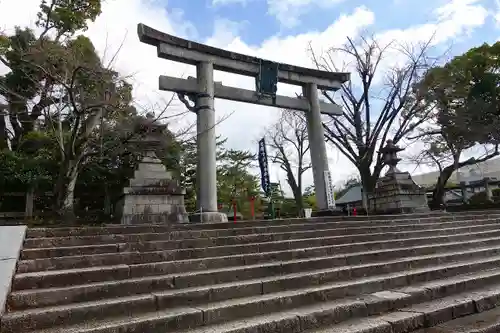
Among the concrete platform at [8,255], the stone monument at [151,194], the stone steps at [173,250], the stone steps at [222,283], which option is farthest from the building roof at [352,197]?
the concrete platform at [8,255]

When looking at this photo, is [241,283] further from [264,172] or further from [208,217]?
[264,172]

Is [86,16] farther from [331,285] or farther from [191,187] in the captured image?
[331,285]

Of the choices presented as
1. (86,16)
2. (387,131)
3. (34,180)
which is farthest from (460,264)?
(86,16)

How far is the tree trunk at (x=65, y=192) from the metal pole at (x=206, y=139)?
4014mm

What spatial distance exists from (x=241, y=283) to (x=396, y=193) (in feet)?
34.9

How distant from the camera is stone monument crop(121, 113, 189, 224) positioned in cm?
857

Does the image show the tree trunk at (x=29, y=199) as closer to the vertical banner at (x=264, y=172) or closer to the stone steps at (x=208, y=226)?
the vertical banner at (x=264, y=172)

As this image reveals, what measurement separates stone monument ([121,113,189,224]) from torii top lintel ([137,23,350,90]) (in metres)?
2.74

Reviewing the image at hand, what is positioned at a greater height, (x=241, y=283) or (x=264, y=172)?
(x=264, y=172)

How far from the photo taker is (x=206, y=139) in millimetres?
10281

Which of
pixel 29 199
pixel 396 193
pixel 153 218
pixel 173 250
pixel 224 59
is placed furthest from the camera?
pixel 29 199

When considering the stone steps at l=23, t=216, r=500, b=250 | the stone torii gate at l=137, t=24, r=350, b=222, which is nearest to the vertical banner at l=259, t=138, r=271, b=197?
the stone torii gate at l=137, t=24, r=350, b=222

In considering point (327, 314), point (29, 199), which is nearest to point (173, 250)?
point (327, 314)

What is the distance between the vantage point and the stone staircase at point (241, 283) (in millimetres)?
3250
